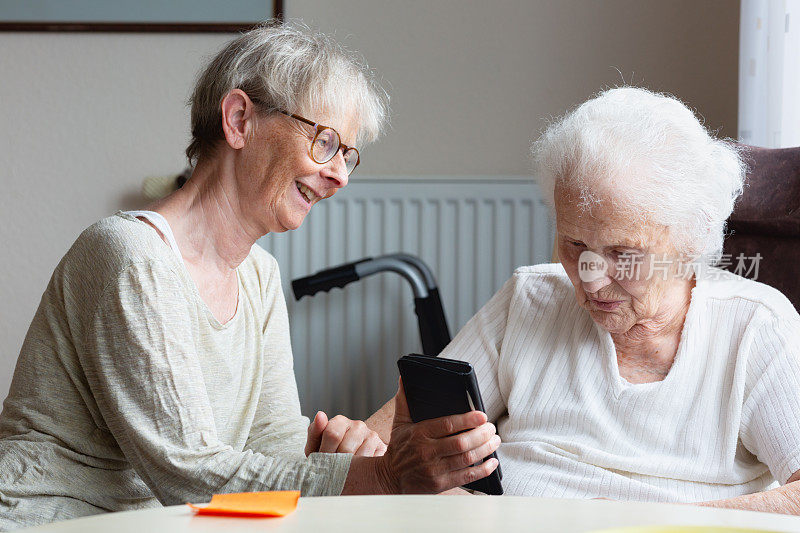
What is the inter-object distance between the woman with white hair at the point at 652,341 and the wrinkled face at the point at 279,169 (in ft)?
1.30

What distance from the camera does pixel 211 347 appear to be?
1.27 metres

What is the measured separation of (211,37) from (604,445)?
2.10m

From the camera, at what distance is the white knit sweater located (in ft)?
4.21

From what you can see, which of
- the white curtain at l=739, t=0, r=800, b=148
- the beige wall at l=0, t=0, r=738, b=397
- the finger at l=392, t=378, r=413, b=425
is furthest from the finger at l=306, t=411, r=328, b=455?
the beige wall at l=0, t=0, r=738, b=397

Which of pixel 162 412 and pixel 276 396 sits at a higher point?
pixel 162 412

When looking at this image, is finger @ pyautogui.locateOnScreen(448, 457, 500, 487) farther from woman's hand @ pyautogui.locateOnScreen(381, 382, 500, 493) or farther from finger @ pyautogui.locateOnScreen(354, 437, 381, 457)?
finger @ pyautogui.locateOnScreen(354, 437, 381, 457)

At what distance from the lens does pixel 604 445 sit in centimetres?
136

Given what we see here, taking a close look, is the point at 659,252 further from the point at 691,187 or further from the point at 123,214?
the point at 123,214

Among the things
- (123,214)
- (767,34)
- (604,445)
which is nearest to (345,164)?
(123,214)

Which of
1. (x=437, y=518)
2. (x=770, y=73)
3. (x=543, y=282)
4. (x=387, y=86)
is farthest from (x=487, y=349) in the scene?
(x=387, y=86)

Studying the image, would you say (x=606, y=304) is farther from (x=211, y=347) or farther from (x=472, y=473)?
(x=211, y=347)

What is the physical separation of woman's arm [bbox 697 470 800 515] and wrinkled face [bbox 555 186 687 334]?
32 cm

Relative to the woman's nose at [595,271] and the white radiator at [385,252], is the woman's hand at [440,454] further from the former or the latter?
the white radiator at [385,252]

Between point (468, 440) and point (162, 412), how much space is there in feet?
1.29
